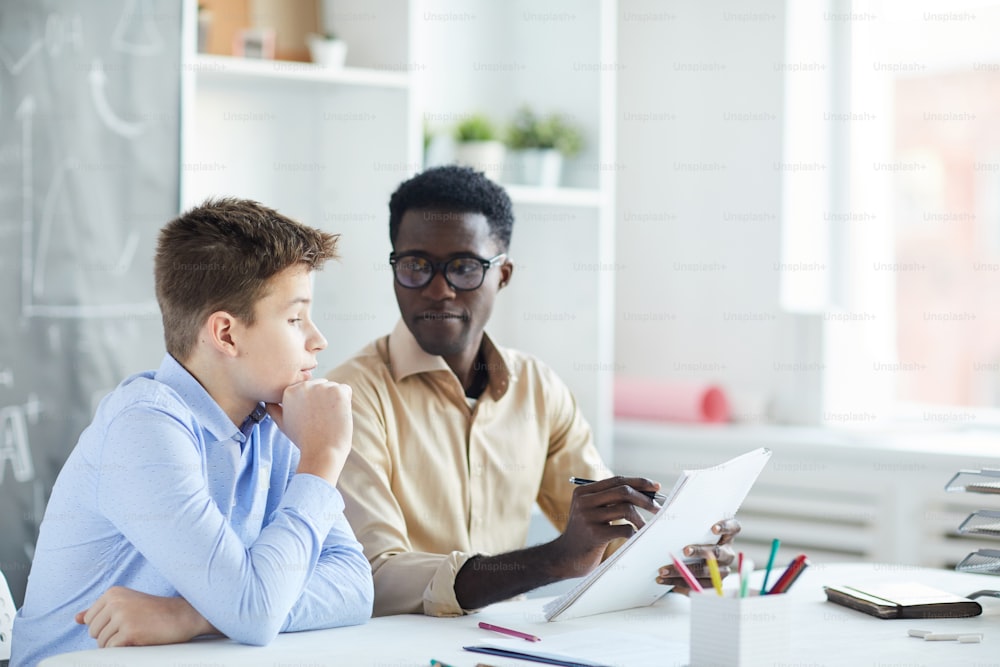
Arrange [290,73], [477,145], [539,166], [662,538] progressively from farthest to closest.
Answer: [539,166] → [477,145] → [290,73] → [662,538]

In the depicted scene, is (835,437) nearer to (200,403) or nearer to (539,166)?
(539,166)

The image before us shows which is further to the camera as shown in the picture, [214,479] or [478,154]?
[478,154]

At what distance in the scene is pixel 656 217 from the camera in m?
3.74

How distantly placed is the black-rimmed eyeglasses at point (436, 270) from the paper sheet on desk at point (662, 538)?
71 centimetres

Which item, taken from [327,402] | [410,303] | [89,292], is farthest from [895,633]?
[89,292]

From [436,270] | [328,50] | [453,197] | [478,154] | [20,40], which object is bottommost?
[436,270]

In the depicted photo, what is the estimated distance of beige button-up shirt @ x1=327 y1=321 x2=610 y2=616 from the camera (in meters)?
1.88

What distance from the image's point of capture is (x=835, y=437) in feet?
10.3

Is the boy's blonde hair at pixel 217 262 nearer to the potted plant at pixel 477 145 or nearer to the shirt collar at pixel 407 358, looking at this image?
the shirt collar at pixel 407 358

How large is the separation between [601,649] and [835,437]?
1959 millimetres

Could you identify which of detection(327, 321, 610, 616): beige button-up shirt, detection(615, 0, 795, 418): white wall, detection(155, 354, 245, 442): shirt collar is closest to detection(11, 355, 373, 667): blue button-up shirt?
detection(155, 354, 245, 442): shirt collar

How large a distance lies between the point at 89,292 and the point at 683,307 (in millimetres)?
1855

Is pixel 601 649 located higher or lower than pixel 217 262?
lower

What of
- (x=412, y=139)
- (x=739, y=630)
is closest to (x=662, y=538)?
(x=739, y=630)
